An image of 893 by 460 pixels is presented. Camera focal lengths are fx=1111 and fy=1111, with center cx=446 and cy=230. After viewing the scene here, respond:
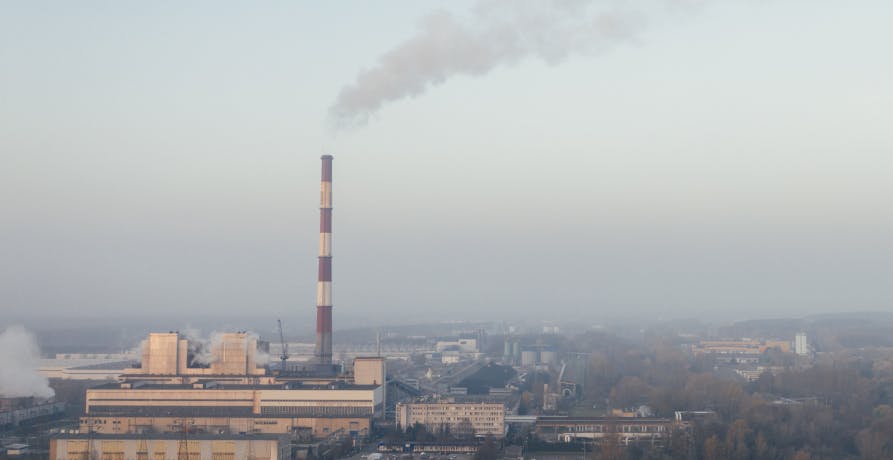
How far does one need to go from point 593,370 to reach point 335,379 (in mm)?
14091

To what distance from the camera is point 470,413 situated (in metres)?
23.9

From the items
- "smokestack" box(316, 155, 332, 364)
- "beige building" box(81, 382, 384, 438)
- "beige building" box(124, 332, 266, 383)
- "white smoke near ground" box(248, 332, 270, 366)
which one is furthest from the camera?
"smokestack" box(316, 155, 332, 364)

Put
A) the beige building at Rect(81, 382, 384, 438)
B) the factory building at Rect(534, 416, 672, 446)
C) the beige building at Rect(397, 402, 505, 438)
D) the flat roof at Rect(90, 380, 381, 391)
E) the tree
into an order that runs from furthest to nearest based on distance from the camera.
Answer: the flat roof at Rect(90, 380, 381, 391)
the beige building at Rect(397, 402, 505, 438)
the beige building at Rect(81, 382, 384, 438)
the factory building at Rect(534, 416, 672, 446)
the tree

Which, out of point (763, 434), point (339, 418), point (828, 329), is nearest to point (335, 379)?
point (339, 418)

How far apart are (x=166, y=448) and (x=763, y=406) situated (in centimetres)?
1314

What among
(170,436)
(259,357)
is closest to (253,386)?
(259,357)

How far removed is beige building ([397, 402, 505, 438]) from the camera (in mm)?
23641

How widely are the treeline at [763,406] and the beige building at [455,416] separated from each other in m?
4.29

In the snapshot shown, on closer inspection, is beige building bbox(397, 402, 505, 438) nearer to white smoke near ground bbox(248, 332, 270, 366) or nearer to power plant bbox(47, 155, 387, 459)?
power plant bbox(47, 155, 387, 459)

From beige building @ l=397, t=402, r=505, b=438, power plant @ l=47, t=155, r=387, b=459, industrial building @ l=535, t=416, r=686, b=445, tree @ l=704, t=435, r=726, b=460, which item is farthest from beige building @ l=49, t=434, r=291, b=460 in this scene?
tree @ l=704, t=435, r=726, b=460

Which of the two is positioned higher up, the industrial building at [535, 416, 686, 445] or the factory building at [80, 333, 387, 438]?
the factory building at [80, 333, 387, 438]

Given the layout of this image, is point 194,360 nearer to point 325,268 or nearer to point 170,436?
point 325,268

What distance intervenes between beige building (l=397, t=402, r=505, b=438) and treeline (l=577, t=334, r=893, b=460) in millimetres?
4291

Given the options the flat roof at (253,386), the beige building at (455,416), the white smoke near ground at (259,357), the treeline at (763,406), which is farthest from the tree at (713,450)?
the white smoke near ground at (259,357)
